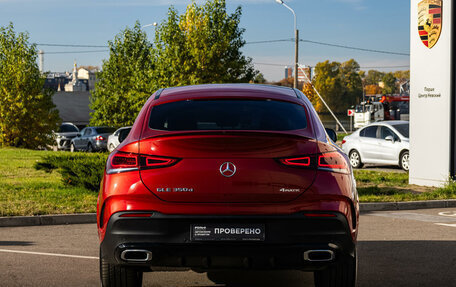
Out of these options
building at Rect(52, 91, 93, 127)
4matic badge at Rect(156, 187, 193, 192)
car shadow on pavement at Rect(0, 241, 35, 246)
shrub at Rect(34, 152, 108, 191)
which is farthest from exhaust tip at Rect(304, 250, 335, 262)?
building at Rect(52, 91, 93, 127)

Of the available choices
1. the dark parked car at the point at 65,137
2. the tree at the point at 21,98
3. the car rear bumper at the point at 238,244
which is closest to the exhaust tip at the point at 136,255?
the car rear bumper at the point at 238,244

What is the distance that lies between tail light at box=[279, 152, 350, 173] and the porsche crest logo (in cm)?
1054

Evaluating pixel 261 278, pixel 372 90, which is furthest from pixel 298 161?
pixel 372 90

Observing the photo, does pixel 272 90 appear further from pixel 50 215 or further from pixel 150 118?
pixel 50 215

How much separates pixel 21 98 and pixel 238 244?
33.1 metres

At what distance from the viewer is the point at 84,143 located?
3881 cm

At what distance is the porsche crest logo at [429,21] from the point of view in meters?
14.9

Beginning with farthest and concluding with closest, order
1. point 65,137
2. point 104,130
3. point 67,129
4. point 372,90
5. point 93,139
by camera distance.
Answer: point 372,90 < point 67,129 < point 65,137 < point 104,130 < point 93,139

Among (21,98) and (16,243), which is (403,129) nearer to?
(16,243)

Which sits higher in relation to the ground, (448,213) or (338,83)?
(338,83)

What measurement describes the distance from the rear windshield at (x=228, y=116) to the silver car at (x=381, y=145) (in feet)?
53.3

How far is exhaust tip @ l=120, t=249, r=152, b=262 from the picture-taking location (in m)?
4.92

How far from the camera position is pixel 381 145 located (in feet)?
72.7

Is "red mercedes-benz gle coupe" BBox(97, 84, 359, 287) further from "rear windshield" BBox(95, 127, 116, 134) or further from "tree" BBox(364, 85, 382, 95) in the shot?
"tree" BBox(364, 85, 382, 95)
